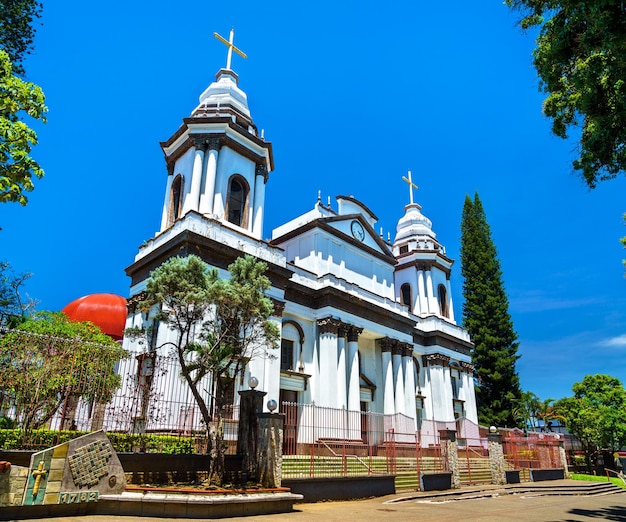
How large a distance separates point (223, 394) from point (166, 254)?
31.1 ft

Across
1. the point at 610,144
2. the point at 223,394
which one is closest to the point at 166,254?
the point at 223,394

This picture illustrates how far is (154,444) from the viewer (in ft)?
38.5

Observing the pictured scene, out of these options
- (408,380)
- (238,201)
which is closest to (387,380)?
(408,380)

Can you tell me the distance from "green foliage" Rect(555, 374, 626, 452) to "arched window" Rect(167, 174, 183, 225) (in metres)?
27.0

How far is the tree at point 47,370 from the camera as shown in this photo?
9.63 metres

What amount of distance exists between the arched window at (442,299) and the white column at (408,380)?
7192 mm

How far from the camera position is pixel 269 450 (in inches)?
424

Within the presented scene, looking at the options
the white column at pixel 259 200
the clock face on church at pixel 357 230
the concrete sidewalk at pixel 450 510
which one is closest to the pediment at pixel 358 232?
the clock face on church at pixel 357 230

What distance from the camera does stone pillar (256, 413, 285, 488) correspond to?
34.6ft

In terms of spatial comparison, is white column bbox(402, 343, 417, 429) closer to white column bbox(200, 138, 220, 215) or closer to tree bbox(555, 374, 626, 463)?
tree bbox(555, 374, 626, 463)

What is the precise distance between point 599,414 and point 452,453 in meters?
17.4

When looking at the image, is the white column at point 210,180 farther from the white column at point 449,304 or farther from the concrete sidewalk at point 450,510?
the white column at point 449,304

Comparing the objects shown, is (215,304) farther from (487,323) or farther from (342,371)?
(487,323)

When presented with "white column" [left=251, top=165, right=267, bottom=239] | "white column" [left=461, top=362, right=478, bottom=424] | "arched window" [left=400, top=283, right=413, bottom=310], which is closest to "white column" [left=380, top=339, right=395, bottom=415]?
"arched window" [left=400, top=283, right=413, bottom=310]
